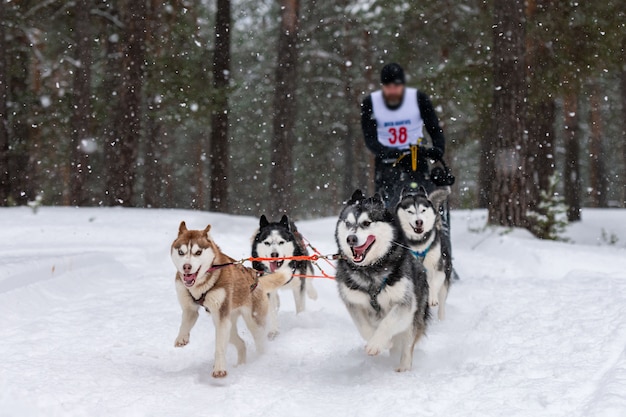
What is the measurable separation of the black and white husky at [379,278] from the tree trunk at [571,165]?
563 inches

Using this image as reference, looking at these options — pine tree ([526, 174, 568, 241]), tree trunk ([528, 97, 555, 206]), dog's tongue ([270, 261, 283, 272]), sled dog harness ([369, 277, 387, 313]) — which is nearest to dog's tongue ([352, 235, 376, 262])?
sled dog harness ([369, 277, 387, 313])

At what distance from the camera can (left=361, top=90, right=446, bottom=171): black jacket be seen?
616 centimetres

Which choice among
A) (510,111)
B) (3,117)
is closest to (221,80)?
(3,117)

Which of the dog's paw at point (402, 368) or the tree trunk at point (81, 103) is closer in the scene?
the dog's paw at point (402, 368)

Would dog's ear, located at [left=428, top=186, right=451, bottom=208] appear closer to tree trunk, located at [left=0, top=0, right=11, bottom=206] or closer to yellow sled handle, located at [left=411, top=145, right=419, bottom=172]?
yellow sled handle, located at [left=411, top=145, right=419, bottom=172]

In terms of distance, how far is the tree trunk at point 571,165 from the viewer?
17411 mm

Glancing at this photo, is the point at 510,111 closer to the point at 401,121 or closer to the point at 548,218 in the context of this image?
the point at 548,218

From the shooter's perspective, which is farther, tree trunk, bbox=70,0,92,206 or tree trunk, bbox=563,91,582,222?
tree trunk, bbox=563,91,582,222

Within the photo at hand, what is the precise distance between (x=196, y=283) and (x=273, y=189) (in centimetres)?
970

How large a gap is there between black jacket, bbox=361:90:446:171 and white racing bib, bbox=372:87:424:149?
54mm

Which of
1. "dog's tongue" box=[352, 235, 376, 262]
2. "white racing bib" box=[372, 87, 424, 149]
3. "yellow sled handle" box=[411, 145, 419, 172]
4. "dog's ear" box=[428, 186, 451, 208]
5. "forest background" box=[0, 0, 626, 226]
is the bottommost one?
"dog's tongue" box=[352, 235, 376, 262]

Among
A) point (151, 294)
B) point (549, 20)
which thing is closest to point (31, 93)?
point (151, 294)

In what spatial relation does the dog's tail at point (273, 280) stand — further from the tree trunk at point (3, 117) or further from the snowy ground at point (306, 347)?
the tree trunk at point (3, 117)

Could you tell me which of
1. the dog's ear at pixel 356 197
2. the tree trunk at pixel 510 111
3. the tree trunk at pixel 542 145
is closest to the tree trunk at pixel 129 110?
the tree trunk at pixel 510 111
